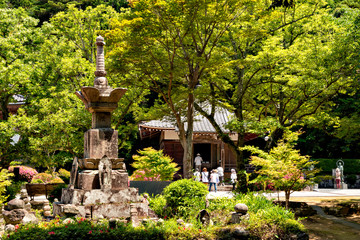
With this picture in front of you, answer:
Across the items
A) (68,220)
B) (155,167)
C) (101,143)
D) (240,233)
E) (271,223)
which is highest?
(101,143)

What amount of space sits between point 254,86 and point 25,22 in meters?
14.5

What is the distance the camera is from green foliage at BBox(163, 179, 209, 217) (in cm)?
1021

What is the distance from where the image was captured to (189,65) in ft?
54.5

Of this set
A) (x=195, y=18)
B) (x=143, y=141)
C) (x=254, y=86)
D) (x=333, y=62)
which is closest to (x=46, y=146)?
(x=195, y=18)

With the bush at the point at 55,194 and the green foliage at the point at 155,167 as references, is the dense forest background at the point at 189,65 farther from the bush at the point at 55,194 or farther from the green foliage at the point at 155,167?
the bush at the point at 55,194

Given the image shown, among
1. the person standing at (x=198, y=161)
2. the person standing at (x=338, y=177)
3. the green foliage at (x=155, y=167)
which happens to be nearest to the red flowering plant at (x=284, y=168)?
the green foliage at (x=155, y=167)

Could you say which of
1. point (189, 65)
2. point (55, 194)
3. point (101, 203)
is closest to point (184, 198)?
point (101, 203)

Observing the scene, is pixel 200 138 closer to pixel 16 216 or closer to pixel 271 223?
pixel 271 223

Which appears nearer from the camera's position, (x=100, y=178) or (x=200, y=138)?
(x=100, y=178)

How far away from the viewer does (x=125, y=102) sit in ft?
70.1

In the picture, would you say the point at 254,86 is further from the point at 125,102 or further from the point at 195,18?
the point at 125,102

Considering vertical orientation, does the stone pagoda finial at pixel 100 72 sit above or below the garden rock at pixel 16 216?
above

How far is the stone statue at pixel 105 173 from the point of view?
1029cm

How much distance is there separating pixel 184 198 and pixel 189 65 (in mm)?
7989
